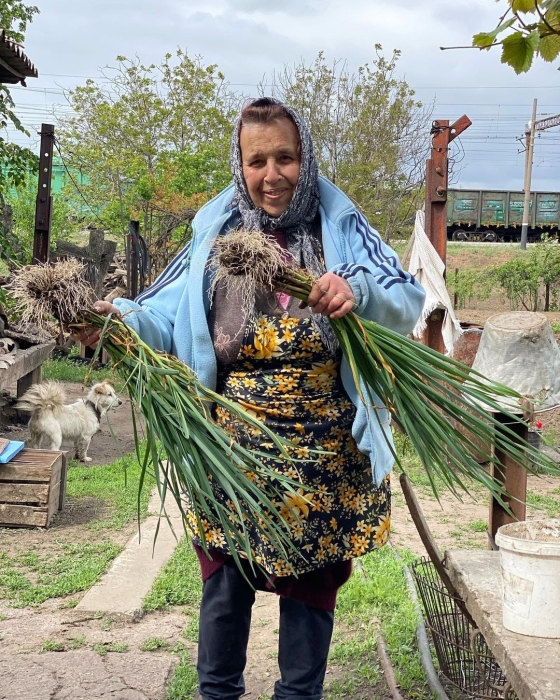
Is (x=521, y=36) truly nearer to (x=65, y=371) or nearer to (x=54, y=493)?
(x=54, y=493)

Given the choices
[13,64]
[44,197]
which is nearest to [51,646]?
[13,64]

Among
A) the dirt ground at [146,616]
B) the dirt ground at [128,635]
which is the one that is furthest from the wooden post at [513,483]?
the dirt ground at [128,635]

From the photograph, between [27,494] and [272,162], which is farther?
[27,494]

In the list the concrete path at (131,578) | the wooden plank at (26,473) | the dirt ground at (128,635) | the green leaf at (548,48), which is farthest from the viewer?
the wooden plank at (26,473)

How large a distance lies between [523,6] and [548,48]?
0.49 ft

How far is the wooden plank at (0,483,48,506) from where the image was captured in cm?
489

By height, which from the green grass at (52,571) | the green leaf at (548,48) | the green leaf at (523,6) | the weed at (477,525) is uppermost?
the green leaf at (523,6)

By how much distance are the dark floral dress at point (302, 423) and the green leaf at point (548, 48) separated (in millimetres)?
903

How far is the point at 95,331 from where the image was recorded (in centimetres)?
207

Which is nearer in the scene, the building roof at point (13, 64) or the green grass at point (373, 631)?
the green grass at point (373, 631)

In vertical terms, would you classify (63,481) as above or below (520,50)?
below

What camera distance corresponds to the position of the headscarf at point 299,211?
2172 mm

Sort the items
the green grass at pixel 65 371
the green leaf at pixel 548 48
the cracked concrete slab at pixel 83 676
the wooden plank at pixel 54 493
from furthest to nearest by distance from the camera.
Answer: the green grass at pixel 65 371, the wooden plank at pixel 54 493, the cracked concrete slab at pixel 83 676, the green leaf at pixel 548 48

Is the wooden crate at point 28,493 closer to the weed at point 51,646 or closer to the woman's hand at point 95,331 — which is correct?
the weed at point 51,646
